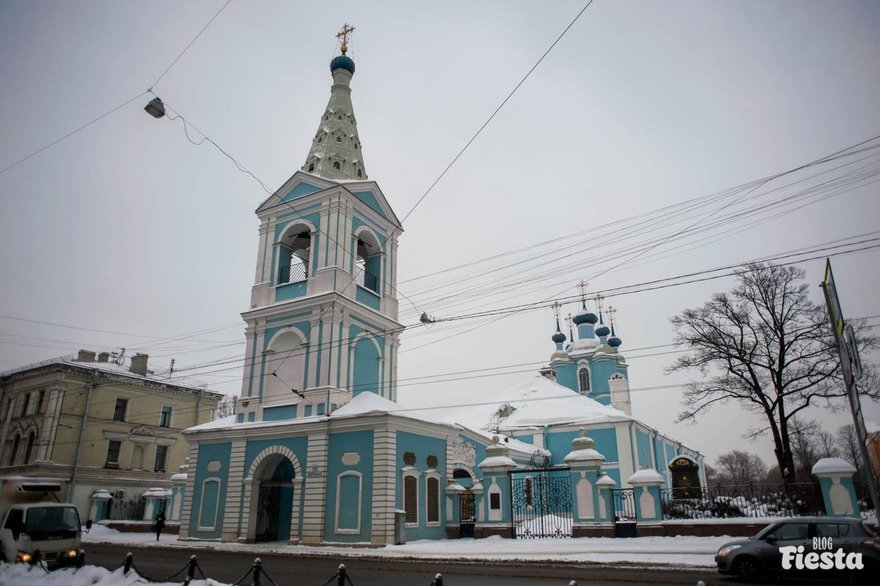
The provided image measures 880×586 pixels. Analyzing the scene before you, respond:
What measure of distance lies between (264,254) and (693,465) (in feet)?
75.9

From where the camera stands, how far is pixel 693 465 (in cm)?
2742

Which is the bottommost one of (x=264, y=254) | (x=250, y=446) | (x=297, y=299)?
(x=250, y=446)

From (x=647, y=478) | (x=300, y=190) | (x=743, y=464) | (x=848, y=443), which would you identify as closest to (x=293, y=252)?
(x=300, y=190)

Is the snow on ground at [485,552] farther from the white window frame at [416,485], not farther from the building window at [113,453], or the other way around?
the building window at [113,453]

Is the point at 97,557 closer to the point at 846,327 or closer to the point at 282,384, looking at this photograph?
the point at 282,384

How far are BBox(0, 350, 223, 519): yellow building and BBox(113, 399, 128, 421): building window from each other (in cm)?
6

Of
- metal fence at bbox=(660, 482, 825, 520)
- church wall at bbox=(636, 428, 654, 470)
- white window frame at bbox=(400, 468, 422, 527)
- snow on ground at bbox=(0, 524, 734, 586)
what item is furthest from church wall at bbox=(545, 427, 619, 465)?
snow on ground at bbox=(0, 524, 734, 586)

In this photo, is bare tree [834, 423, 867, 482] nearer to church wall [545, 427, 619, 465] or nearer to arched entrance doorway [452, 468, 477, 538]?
church wall [545, 427, 619, 465]

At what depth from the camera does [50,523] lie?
519 inches

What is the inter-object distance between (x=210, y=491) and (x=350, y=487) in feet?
23.7

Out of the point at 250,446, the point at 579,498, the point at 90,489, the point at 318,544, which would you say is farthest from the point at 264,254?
the point at 90,489

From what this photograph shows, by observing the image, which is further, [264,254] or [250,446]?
[264,254]

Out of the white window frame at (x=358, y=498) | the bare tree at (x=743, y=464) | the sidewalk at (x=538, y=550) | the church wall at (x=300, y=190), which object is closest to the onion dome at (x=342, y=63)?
the church wall at (x=300, y=190)

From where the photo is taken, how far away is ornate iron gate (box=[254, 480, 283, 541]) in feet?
74.4
